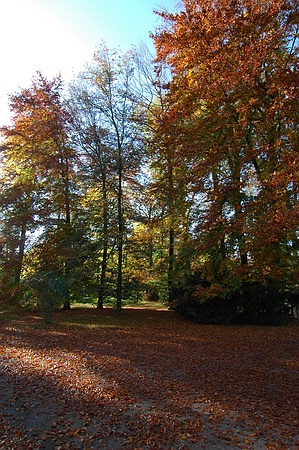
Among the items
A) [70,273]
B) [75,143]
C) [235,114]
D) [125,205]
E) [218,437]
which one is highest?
[75,143]

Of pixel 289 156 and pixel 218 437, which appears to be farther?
pixel 289 156

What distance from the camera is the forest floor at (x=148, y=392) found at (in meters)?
3.33

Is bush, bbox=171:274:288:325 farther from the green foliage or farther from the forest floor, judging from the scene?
the green foliage

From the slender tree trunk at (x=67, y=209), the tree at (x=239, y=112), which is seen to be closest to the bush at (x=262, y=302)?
the tree at (x=239, y=112)

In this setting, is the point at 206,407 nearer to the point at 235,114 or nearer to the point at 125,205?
the point at 235,114

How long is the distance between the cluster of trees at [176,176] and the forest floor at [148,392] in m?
2.47

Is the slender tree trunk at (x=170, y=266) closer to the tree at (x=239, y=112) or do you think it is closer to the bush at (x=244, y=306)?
the bush at (x=244, y=306)

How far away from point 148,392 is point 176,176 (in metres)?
9.63

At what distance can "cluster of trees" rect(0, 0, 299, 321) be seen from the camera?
8820mm

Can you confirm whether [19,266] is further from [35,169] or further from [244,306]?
[244,306]

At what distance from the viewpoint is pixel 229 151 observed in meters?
10.8

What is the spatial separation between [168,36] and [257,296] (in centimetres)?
892

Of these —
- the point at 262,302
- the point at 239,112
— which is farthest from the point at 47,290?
the point at 239,112

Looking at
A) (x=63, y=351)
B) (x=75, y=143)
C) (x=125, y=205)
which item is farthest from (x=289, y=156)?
(x=75, y=143)
